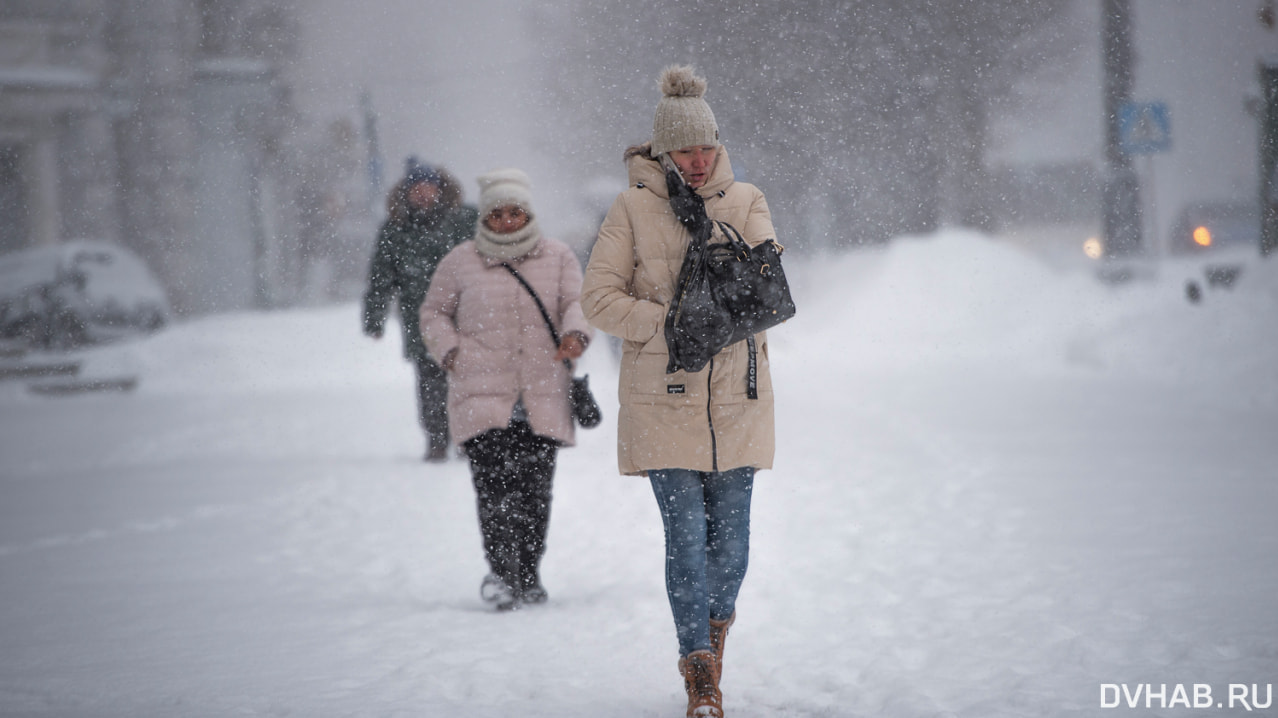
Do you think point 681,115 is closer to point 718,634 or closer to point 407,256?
point 718,634

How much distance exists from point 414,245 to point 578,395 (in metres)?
2.44

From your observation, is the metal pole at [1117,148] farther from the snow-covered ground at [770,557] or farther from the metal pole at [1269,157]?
the snow-covered ground at [770,557]

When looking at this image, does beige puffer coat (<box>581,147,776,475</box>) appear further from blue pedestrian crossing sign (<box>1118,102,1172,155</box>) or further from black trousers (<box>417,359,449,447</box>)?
blue pedestrian crossing sign (<box>1118,102,1172,155</box>)

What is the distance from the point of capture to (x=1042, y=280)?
11.5 metres

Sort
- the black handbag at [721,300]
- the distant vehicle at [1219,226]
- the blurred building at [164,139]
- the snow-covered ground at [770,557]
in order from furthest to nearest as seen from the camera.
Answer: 1. the blurred building at [164,139]
2. the distant vehicle at [1219,226]
3. the snow-covered ground at [770,557]
4. the black handbag at [721,300]

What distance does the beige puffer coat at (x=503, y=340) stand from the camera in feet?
11.1

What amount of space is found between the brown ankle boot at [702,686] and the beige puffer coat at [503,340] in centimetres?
115

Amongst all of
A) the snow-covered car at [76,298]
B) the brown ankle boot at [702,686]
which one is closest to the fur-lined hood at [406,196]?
the brown ankle boot at [702,686]

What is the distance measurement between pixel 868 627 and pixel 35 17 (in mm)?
16776

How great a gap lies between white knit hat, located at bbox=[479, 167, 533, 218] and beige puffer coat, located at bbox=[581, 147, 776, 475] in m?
1.05

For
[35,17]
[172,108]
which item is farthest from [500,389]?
[35,17]

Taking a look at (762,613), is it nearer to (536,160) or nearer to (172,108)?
(536,160)

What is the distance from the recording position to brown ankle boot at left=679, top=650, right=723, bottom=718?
7.71ft

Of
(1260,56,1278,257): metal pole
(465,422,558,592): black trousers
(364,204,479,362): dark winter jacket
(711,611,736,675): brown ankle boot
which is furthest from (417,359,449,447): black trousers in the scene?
(1260,56,1278,257): metal pole
